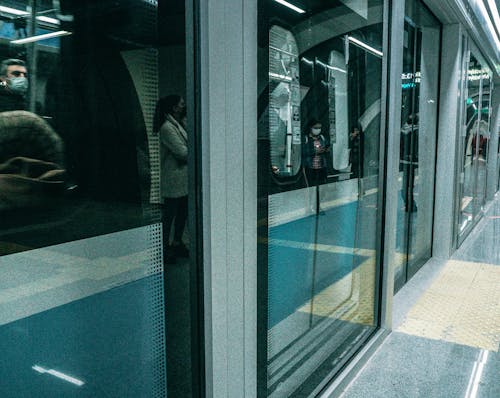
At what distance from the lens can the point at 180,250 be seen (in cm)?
134

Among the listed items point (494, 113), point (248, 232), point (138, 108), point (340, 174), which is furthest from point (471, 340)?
point (494, 113)

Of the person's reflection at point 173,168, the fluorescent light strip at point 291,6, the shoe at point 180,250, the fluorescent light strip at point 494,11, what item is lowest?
the shoe at point 180,250

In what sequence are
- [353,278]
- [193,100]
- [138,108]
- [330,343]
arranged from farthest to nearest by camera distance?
1. [353,278]
2. [330,343]
3. [193,100]
4. [138,108]

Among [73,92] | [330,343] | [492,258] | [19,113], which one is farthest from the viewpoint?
[492,258]

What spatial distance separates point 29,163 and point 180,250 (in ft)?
1.69

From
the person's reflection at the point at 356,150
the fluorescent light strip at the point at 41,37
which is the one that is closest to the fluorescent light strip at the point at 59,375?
the fluorescent light strip at the point at 41,37

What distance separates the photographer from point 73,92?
3.39 feet

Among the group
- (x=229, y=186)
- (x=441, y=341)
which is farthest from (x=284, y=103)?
(x=441, y=341)

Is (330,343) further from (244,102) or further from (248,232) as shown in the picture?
(244,102)

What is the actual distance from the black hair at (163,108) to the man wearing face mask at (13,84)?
1.18 ft

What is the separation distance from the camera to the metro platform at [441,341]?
2.48 meters

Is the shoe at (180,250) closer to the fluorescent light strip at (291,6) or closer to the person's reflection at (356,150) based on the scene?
the fluorescent light strip at (291,6)

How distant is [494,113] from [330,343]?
31.2 ft

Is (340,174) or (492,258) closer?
(340,174)
